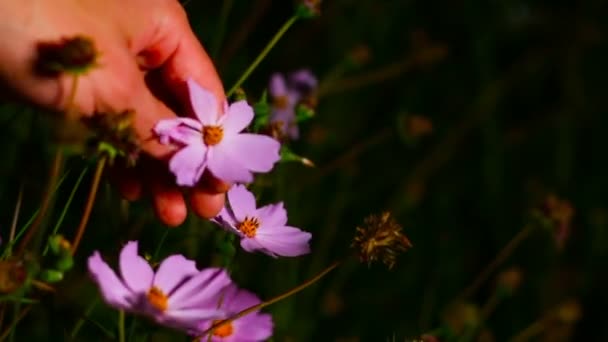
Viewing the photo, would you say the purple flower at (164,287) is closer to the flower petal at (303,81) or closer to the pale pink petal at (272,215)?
the pale pink petal at (272,215)

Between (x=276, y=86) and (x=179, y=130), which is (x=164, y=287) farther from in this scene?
(x=276, y=86)

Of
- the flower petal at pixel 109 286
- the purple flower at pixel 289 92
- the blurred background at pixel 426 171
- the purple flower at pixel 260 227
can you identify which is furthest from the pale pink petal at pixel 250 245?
the purple flower at pixel 289 92

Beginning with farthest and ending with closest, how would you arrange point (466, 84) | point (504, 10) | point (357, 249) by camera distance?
point (504, 10)
point (466, 84)
point (357, 249)

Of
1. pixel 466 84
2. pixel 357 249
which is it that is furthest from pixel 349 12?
pixel 357 249

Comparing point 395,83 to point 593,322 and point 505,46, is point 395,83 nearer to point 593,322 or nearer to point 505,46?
point 505,46

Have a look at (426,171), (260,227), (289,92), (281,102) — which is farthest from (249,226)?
(426,171)

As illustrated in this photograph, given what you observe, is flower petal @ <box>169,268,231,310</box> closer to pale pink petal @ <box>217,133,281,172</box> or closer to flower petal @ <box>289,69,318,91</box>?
pale pink petal @ <box>217,133,281,172</box>
